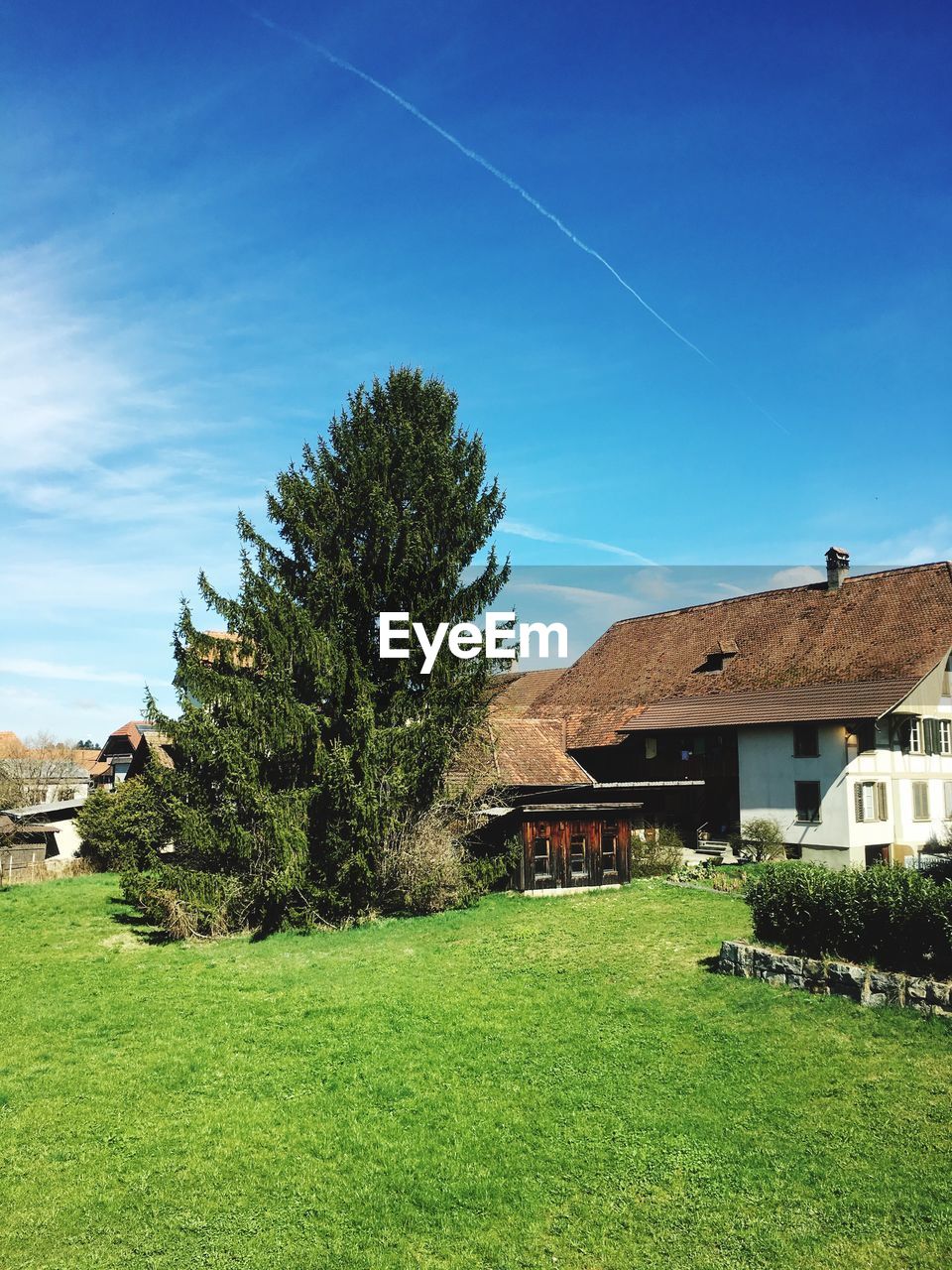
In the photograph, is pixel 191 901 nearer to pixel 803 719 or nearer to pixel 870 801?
pixel 803 719

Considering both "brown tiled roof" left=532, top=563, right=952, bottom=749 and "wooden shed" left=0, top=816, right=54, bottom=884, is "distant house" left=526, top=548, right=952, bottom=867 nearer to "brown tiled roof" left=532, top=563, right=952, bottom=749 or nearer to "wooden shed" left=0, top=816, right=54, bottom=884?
"brown tiled roof" left=532, top=563, right=952, bottom=749

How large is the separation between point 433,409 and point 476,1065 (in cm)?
1973

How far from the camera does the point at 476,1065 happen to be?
12648 millimetres

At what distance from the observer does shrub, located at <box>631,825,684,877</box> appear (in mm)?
29500

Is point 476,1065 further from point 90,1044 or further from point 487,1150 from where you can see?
point 90,1044

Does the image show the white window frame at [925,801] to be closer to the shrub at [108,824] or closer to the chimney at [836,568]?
the chimney at [836,568]

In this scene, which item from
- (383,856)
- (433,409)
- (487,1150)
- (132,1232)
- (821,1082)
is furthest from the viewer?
(433,409)

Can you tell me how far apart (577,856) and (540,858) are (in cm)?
124

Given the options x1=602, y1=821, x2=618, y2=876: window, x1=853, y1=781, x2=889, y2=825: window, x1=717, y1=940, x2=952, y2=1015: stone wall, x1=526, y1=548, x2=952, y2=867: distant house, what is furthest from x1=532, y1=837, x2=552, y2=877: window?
x1=853, y1=781, x2=889, y2=825: window

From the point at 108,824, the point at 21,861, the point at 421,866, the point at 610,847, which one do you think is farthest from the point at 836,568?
the point at 21,861

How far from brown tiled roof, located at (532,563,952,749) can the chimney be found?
266 mm

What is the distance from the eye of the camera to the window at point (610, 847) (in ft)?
91.6

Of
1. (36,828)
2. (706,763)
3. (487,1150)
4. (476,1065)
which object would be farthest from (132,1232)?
(36,828)

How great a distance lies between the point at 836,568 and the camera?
38.8m
